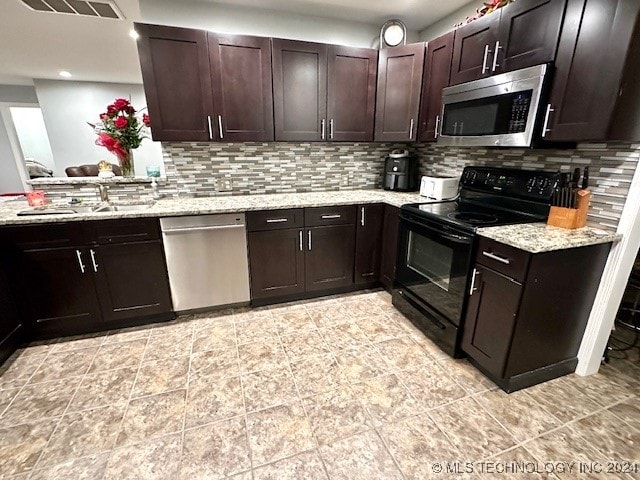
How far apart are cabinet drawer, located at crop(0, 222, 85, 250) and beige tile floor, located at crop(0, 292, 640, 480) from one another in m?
0.75

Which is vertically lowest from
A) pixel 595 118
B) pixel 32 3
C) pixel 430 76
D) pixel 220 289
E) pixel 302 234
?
pixel 220 289

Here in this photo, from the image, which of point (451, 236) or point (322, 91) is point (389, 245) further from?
point (322, 91)

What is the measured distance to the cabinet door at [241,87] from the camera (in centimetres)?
230

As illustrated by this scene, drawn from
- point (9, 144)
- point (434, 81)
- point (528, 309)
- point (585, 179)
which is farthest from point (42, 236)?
point (9, 144)

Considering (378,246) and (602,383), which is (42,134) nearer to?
(378,246)

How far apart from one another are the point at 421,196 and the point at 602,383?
1783 millimetres

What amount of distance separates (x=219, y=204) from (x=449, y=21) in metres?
2.68

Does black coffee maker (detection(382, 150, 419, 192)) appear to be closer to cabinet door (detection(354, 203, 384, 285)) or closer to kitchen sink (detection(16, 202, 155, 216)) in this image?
cabinet door (detection(354, 203, 384, 285))

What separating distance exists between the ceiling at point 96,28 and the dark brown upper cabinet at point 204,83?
1.40ft

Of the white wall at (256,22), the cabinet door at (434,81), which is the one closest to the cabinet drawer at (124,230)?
the white wall at (256,22)

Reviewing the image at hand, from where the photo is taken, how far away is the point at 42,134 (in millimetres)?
7918

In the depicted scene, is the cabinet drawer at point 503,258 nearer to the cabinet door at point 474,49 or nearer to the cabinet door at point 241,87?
the cabinet door at point 474,49

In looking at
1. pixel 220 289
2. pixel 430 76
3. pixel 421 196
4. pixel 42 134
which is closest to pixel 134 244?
pixel 220 289

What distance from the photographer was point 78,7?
100 inches
